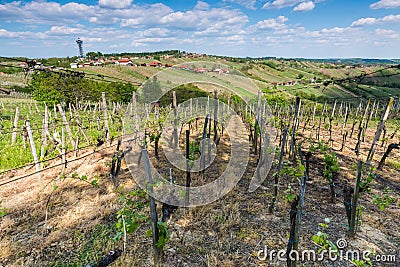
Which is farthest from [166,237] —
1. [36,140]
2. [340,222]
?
[36,140]

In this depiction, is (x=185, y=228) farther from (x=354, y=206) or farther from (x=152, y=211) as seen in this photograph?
(x=354, y=206)

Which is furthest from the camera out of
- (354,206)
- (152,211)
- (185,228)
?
(185,228)

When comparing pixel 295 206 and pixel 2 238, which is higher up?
pixel 295 206

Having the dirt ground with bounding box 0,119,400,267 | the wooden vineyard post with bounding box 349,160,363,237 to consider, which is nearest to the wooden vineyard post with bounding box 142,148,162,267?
the dirt ground with bounding box 0,119,400,267

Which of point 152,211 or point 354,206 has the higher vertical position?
point 152,211

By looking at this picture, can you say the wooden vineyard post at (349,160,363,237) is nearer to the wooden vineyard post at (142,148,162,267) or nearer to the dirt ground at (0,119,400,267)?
the dirt ground at (0,119,400,267)

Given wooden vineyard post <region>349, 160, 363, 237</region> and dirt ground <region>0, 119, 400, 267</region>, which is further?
wooden vineyard post <region>349, 160, 363, 237</region>

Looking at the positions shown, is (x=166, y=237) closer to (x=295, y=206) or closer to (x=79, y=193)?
(x=295, y=206)

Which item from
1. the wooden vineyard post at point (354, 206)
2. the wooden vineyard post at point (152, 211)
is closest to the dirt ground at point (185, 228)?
the wooden vineyard post at point (354, 206)

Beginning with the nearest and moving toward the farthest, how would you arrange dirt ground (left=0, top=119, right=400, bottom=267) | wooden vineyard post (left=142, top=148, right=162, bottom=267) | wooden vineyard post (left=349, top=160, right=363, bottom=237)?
wooden vineyard post (left=142, top=148, right=162, bottom=267) → dirt ground (left=0, top=119, right=400, bottom=267) → wooden vineyard post (left=349, top=160, right=363, bottom=237)

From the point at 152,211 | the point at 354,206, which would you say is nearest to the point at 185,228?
the point at 152,211

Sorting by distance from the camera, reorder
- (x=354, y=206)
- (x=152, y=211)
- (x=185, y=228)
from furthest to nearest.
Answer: (x=185, y=228), (x=354, y=206), (x=152, y=211)

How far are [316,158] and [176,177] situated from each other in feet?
16.9

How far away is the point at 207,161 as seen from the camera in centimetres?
680
